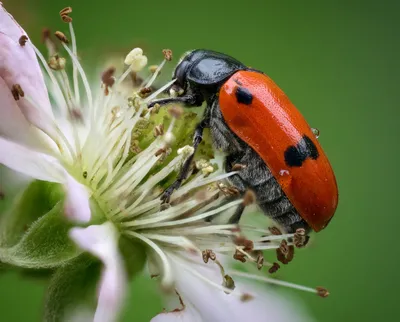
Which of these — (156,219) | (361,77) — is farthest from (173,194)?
(361,77)

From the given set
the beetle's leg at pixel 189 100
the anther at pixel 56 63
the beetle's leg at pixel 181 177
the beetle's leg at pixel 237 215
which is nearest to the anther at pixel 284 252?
the beetle's leg at pixel 237 215

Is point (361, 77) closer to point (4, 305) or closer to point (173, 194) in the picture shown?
point (4, 305)

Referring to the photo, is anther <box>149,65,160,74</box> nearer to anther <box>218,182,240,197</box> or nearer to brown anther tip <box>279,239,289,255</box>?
anther <box>218,182,240,197</box>

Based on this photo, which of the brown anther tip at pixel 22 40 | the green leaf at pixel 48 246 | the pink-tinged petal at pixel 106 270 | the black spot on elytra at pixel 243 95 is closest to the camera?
the pink-tinged petal at pixel 106 270

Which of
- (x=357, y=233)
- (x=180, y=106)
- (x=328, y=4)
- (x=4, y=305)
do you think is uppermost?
(x=180, y=106)

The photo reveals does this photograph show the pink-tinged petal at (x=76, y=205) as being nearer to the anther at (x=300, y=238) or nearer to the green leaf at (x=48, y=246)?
the green leaf at (x=48, y=246)

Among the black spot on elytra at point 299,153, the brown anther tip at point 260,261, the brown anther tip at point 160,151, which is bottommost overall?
the brown anther tip at point 260,261
